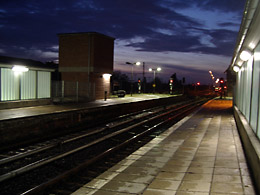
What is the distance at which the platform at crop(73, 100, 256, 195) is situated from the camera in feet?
17.7

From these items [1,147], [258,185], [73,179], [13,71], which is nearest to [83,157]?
[73,179]

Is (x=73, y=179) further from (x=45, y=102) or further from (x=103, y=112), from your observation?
(x=45, y=102)

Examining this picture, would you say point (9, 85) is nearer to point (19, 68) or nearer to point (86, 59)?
point (19, 68)

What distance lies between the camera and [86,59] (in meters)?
34.0

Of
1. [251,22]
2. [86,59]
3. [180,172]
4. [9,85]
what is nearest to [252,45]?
[251,22]

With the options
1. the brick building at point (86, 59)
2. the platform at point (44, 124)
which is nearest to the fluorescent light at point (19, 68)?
the platform at point (44, 124)

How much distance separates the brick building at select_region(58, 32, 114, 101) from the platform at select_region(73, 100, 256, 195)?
23.7 m

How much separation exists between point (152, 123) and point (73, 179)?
36.8 ft

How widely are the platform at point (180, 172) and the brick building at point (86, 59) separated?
2370cm

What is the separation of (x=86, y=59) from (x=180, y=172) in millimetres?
28895

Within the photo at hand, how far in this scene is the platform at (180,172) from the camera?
17.7ft

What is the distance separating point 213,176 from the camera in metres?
6.11

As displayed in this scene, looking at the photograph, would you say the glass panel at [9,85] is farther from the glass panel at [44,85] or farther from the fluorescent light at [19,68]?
the glass panel at [44,85]

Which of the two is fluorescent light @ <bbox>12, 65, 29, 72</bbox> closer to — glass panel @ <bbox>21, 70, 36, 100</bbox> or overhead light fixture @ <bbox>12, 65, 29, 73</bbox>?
overhead light fixture @ <bbox>12, 65, 29, 73</bbox>
